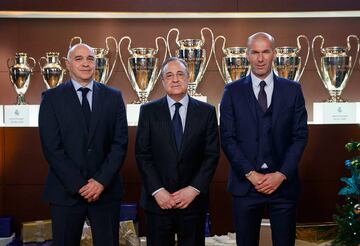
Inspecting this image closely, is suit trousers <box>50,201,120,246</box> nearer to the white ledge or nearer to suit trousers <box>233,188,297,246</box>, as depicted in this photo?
suit trousers <box>233,188,297,246</box>

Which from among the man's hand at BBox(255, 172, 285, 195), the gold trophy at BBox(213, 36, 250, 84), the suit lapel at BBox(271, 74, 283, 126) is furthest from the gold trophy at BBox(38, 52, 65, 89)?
the man's hand at BBox(255, 172, 285, 195)

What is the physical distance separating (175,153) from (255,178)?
38 cm

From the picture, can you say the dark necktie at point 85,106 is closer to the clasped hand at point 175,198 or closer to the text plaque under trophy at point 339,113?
the clasped hand at point 175,198

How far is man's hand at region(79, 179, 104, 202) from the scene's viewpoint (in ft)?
9.42

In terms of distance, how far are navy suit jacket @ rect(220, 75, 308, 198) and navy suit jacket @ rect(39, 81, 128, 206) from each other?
530 millimetres

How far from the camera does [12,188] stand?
4.10 m

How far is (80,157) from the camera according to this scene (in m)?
2.92

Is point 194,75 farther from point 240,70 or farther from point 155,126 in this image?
point 155,126

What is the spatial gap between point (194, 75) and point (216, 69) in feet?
1.60

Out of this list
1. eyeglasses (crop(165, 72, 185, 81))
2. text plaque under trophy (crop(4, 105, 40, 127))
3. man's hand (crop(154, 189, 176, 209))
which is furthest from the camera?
text plaque under trophy (crop(4, 105, 40, 127))

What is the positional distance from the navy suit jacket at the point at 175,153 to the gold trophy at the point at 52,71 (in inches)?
61.7

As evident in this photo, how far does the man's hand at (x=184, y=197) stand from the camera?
2865 millimetres

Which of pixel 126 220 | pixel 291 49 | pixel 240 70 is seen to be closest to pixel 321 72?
pixel 291 49

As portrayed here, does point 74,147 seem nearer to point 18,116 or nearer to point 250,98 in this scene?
point 250,98
